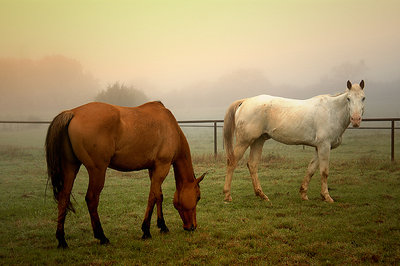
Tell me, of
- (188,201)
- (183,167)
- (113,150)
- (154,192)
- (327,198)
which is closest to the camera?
(113,150)

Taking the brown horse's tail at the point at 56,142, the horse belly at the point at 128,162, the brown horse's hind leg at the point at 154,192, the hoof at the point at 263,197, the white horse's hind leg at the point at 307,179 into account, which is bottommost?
the hoof at the point at 263,197

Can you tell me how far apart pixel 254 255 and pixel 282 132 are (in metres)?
3.15

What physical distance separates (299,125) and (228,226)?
2.58m

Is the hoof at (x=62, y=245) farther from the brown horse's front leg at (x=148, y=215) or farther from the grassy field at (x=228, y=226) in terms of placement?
the brown horse's front leg at (x=148, y=215)

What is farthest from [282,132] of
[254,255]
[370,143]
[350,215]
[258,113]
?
[370,143]

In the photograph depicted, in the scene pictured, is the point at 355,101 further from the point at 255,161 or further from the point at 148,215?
the point at 148,215

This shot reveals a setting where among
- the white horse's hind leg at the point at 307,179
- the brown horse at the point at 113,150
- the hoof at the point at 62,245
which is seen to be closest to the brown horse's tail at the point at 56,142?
the brown horse at the point at 113,150

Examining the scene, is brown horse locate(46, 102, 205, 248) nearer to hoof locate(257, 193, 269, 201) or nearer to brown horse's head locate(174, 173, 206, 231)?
brown horse's head locate(174, 173, 206, 231)

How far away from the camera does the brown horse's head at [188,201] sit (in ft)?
13.4

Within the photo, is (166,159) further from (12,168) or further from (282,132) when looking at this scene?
(12,168)

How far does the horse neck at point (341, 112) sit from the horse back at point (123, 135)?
3.41m

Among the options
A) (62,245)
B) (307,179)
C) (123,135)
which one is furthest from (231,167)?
(62,245)

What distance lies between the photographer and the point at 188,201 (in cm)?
407

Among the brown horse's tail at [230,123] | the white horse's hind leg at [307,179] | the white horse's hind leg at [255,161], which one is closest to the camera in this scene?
the white horse's hind leg at [307,179]
